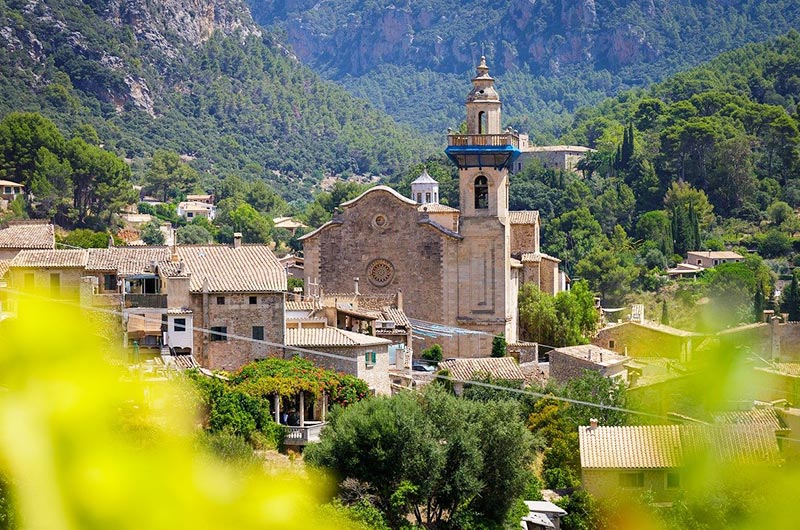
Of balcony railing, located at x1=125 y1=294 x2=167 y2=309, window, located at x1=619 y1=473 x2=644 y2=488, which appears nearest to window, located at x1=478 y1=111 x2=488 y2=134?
balcony railing, located at x1=125 y1=294 x2=167 y2=309

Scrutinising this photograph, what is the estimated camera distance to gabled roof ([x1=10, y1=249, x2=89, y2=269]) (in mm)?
32500

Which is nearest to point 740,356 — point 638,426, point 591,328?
point 638,426

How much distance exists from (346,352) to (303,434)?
143 inches

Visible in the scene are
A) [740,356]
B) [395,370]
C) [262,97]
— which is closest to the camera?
[740,356]

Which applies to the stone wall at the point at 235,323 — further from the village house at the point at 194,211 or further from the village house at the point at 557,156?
the village house at the point at 557,156

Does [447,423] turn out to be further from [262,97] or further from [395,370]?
[262,97]

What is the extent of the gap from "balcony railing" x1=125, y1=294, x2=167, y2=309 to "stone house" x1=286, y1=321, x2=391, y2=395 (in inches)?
103

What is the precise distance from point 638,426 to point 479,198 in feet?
50.8

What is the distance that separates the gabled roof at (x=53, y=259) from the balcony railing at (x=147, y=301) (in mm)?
1440

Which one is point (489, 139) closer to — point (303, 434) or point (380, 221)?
point (380, 221)

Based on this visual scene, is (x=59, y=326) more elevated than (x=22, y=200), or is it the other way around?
(x=22, y=200)

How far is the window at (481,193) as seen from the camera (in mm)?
45438

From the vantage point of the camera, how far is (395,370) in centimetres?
3622

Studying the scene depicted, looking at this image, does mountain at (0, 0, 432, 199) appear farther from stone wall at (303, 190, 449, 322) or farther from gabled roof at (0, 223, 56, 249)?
stone wall at (303, 190, 449, 322)
